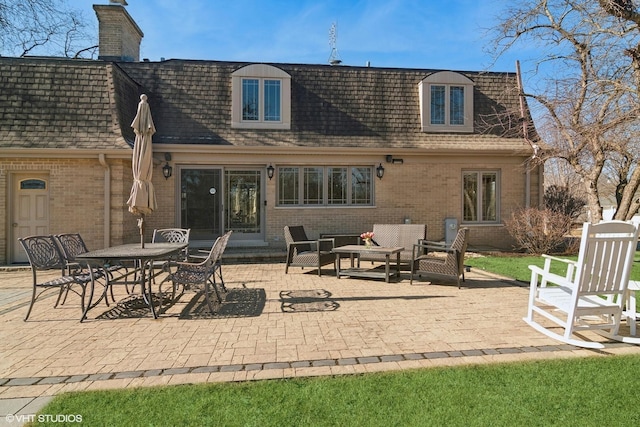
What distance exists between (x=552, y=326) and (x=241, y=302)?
4.44 metres

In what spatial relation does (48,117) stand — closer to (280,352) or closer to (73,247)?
(73,247)

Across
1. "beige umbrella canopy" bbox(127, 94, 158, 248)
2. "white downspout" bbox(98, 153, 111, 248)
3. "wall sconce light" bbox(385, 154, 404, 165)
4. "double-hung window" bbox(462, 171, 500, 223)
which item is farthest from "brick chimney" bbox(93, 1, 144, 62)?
"double-hung window" bbox(462, 171, 500, 223)

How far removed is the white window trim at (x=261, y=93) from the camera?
12031mm

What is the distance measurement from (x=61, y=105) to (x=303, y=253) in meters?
7.83

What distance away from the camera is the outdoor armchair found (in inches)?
329

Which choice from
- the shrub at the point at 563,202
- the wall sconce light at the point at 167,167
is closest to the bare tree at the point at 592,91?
the shrub at the point at 563,202

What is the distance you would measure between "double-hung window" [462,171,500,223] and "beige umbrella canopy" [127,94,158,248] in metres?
9.83

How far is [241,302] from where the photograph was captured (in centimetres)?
615

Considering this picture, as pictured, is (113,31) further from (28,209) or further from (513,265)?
(513,265)

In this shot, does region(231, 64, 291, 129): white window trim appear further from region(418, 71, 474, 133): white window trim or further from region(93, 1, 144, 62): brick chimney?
region(93, 1, 144, 62): brick chimney

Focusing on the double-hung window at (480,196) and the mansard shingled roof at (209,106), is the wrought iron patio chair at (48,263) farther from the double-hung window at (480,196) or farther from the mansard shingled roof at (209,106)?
the double-hung window at (480,196)

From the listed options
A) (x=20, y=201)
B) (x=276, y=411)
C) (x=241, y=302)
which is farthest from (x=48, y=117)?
(x=276, y=411)

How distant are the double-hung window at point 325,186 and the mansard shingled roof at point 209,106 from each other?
2.76 ft

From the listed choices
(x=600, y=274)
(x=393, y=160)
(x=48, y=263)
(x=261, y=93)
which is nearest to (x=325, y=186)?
(x=393, y=160)
